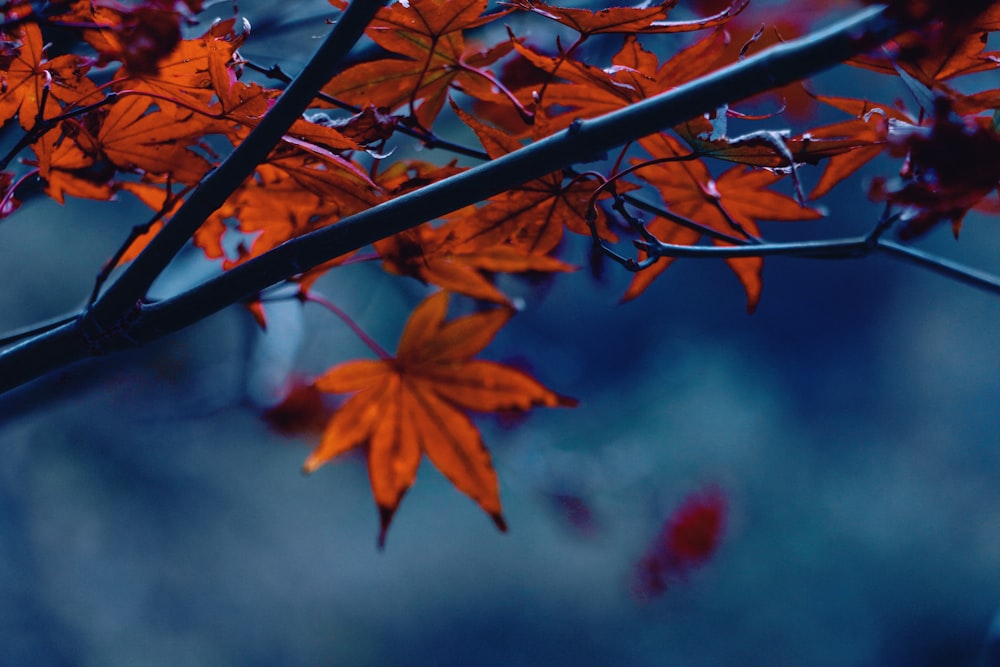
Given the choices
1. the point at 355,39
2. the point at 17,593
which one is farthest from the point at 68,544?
the point at 355,39

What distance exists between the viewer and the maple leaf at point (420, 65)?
0.34m

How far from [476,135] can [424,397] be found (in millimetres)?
274

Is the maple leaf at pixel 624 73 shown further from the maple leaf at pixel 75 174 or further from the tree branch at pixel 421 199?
the maple leaf at pixel 75 174

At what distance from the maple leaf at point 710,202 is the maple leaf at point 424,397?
136mm

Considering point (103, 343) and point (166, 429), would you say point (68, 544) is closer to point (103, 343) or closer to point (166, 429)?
point (166, 429)

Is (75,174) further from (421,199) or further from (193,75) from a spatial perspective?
(421,199)

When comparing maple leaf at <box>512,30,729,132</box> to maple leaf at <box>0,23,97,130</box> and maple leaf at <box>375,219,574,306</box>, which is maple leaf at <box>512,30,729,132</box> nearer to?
maple leaf at <box>375,219,574,306</box>

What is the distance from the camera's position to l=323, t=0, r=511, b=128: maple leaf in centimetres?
34

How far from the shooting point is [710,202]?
0.41m

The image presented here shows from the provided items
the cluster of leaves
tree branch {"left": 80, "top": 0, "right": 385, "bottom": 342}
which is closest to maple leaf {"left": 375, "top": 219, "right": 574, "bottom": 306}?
the cluster of leaves

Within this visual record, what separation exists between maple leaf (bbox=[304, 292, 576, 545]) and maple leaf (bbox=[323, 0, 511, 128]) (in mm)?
186

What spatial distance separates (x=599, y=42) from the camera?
828 millimetres

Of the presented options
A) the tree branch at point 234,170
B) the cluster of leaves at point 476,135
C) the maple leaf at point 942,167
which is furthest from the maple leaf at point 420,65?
the maple leaf at point 942,167

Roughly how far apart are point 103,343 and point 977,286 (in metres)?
0.43
